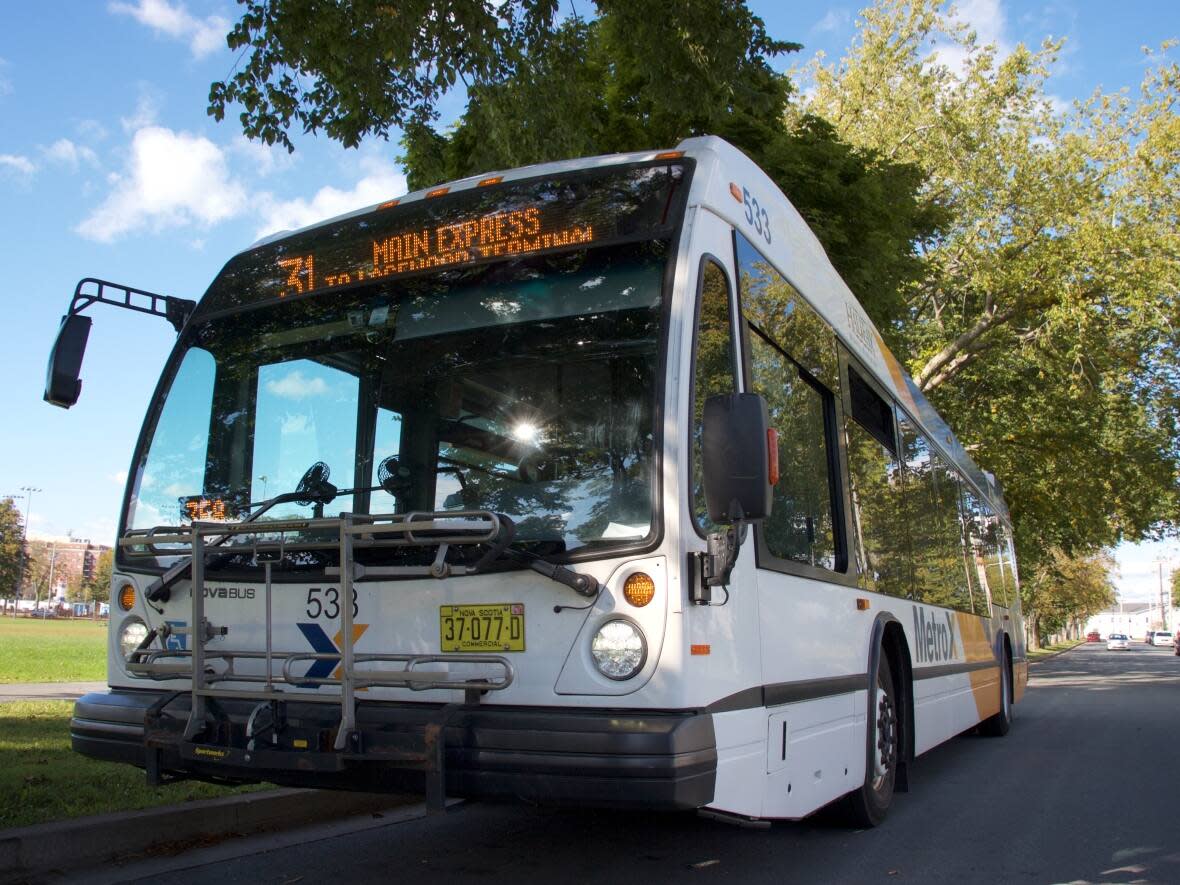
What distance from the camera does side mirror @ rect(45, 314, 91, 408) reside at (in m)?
4.95

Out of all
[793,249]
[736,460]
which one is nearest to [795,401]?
[793,249]

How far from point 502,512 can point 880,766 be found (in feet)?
11.1

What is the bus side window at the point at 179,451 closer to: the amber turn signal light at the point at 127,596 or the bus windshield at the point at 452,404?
the bus windshield at the point at 452,404

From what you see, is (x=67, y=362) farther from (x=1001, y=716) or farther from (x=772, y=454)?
(x=1001, y=716)

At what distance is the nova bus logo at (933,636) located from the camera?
7289mm

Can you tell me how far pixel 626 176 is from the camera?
4.48 metres

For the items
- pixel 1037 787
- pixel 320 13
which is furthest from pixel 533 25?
pixel 1037 787

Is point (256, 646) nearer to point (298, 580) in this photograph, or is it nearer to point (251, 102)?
point (298, 580)

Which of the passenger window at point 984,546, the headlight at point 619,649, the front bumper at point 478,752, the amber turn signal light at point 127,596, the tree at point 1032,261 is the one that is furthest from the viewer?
the tree at point 1032,261

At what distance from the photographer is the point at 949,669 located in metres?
8.45

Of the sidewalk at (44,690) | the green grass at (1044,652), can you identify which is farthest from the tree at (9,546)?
the sidewalk at (44,690)

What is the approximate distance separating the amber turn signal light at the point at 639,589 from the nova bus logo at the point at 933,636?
394 cm

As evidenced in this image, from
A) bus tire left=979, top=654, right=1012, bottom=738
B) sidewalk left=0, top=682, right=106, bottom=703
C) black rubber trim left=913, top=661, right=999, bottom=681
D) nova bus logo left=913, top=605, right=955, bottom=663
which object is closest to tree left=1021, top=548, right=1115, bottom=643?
bus tire left=979, top=654, right=1012, bottom=738

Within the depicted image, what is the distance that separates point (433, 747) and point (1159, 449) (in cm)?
3040
